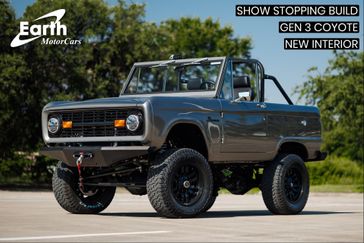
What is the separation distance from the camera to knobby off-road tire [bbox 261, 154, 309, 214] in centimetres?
1373

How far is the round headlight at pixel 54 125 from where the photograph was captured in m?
12.8

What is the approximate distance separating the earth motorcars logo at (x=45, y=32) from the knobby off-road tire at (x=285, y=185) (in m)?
16.8

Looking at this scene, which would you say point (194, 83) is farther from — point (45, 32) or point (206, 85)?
point (45, 32)

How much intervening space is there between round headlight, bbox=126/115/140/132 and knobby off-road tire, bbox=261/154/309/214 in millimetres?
2976

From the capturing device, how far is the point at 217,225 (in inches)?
422

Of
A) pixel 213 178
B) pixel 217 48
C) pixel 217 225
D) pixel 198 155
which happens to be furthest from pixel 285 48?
pixel 217 48

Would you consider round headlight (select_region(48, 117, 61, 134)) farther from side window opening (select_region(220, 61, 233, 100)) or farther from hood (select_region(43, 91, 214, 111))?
side window opening (select_region(220, 61, 233, 100))

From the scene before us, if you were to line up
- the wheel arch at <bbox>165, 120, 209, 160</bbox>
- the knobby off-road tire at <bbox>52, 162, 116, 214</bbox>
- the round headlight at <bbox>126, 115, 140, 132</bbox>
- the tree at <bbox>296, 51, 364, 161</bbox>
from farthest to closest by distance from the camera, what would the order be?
the tree at <bbox>296, 51, 364, 161</bbox> < the knobby off-road tire at <bbox>52, 162, 116, 214</bbox> < the wheel arch at <bbox>165, 120, 209, 160</bbox> < the round headlight at <bbox>126, 115, 140, 132</bbox>

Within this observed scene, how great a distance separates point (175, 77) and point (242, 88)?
121cm

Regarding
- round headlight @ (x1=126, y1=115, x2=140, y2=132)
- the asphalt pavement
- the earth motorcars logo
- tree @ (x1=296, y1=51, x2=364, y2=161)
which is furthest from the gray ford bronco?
tree @ (x1=296, y1=51, x2=364, y2=161)

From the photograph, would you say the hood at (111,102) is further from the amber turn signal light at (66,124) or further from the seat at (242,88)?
the seat at (242,88)

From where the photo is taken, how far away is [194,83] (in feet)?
44.2

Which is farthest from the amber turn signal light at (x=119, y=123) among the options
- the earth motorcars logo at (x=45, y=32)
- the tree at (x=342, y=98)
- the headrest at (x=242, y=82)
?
the tree at (x=342, y=98)

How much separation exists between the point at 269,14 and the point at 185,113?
6304 millimetres
